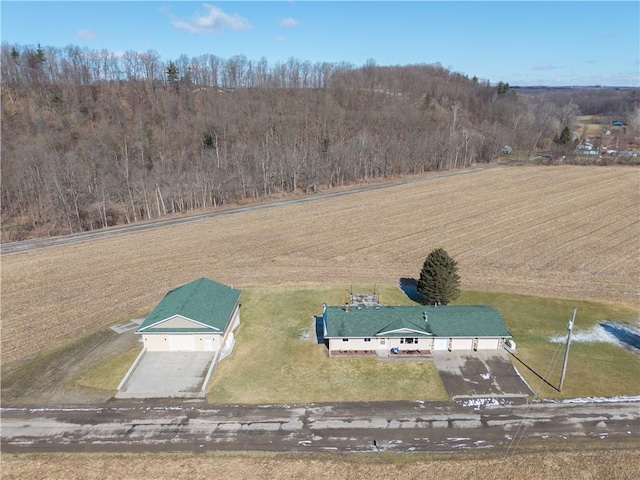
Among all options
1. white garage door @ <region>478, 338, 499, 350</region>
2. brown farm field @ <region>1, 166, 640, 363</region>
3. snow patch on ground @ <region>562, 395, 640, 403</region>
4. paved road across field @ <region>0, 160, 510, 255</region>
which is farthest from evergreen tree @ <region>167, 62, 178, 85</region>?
snow patch on ground @ <region>562, 395, 640, 403</region>

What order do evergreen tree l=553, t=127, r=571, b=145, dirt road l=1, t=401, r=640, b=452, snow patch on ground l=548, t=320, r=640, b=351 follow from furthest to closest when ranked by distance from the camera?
evergreen tree l=553, t=127, r=571, b=145 < snow patch on ground l=548, t=320, r=640, b=351 < dirt road l=1, t=401, r=640, b=452

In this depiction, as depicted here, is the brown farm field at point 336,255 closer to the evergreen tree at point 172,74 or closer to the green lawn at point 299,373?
the green lawn at point 299,373

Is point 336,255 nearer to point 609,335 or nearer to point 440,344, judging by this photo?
point 440,344

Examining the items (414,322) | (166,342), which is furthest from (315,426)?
(166,342)

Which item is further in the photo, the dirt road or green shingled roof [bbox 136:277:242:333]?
green shingled roof [bbox 136:277:242:333]

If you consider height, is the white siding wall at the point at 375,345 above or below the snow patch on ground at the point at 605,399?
above

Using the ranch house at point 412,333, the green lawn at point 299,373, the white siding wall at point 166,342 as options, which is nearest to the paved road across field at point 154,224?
the white siding wall at point 166,342

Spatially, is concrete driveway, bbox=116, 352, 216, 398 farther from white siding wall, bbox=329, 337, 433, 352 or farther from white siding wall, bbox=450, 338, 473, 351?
white siding wall, bbox=450, 338, 473, 351
